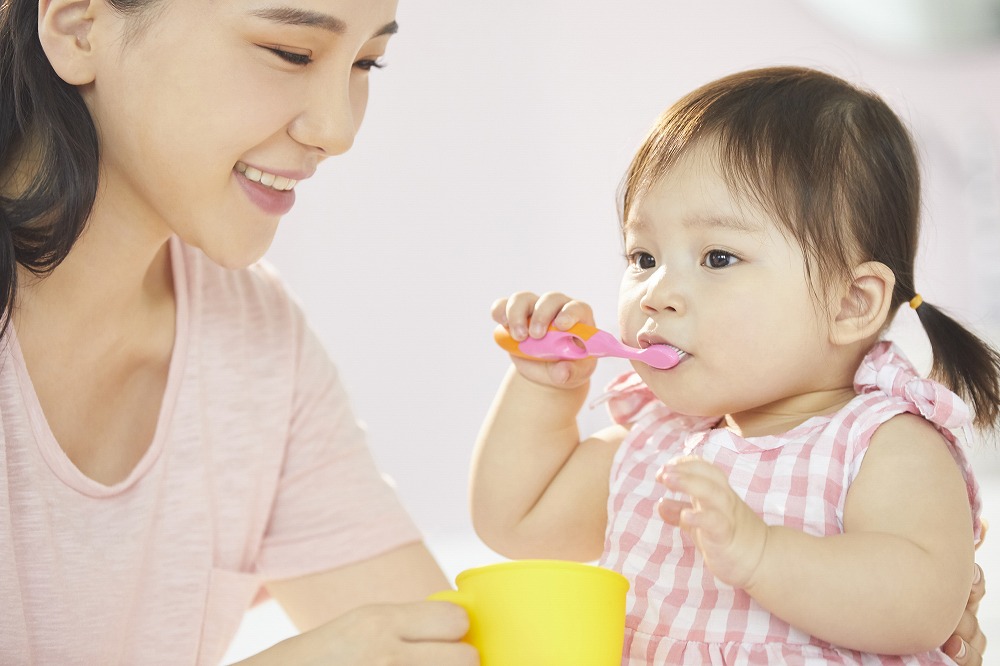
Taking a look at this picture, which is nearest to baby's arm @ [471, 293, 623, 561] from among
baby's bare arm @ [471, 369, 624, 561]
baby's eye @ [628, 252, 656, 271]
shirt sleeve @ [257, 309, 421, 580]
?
baby's bare arm @ [471, 369, 624, 561]

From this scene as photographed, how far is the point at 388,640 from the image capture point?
916mm

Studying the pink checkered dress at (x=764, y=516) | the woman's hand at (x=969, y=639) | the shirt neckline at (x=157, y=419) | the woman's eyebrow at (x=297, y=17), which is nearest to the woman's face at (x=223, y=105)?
the woman's eyebrow at (x=297, y=17)

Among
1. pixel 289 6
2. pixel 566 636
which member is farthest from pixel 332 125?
pixel 566 636

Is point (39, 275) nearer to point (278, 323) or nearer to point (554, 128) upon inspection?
point (278, 323)

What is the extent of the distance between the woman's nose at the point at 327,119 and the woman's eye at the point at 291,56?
1.1 inches

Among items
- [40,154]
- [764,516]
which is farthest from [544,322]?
[40,154]

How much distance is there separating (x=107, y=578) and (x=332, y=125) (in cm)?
55

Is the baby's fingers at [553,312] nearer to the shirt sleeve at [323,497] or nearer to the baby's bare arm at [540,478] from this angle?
the baby's bare arm at [540,478]

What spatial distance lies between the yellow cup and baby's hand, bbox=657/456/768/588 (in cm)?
7

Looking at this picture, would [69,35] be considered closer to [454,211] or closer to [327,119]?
[327,119]

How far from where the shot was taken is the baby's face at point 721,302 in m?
0.98

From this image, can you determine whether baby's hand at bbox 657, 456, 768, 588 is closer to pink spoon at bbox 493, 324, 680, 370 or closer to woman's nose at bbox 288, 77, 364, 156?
pink spoon at bbox 493, 324, 680, 370

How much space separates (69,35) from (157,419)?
1.45 feet

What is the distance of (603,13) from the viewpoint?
10.5 feet
